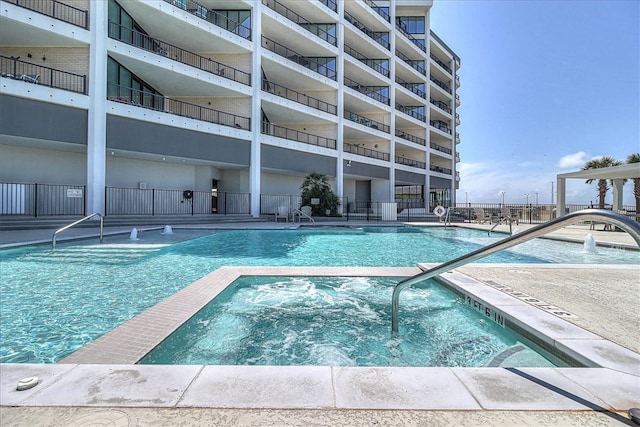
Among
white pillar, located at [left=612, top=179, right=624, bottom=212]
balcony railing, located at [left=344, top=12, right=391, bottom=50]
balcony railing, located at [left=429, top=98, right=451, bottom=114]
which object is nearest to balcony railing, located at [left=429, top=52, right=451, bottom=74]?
balcony railing, located at [left=429, top=98, right=451, bottom=114]

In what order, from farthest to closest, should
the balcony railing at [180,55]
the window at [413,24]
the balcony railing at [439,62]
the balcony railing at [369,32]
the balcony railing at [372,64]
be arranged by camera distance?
1. the balcony railing at [439,62]
2. the window at [413,24]
3. the balcony railing at [372,64]
4. the balcony railing at [369,32]
5. the balcony railing at [180,55]

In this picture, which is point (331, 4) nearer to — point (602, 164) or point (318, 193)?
point (318, 193)

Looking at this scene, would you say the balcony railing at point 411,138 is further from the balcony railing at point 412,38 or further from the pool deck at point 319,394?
the pool deck at point 319,394

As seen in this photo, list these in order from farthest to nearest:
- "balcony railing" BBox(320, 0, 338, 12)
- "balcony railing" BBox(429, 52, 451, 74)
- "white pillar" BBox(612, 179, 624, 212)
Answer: "balcony railing" BBox(429, 52, 451, 74) < "balcony railing" BBox(320, 0, 338, 12) < "white pillar" BBox(612, 179, 624, 212)

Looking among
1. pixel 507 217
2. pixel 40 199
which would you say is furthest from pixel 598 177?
pixel 40 199

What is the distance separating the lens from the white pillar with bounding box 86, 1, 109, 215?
14.6 metres

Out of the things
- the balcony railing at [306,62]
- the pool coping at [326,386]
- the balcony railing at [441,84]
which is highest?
the balcony railing at [441,84]

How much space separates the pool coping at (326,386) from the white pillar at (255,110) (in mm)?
18461

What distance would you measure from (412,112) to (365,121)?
8.47 metres

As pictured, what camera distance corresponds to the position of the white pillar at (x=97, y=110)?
14625 mm

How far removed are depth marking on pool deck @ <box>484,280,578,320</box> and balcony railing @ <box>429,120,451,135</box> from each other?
38.4m

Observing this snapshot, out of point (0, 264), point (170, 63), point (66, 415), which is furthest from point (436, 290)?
point (170, 63)

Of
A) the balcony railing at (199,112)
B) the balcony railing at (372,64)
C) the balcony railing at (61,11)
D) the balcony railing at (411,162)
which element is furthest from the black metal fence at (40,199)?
the balcony railing at (411,162)

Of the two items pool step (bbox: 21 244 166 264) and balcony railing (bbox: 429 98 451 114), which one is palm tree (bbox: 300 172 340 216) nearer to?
pool step (bbox: 21 244 166 264)
